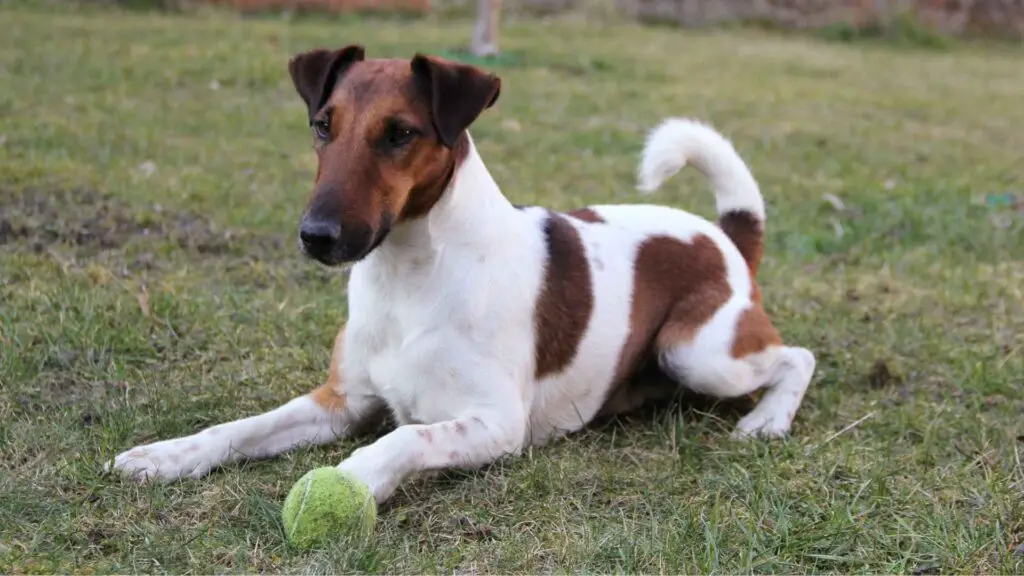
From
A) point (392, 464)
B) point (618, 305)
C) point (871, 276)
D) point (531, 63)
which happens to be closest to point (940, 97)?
point (531, 63)

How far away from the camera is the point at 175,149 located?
25.6ft

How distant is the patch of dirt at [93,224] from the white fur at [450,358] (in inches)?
89.9

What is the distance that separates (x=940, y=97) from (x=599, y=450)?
35.8 ft

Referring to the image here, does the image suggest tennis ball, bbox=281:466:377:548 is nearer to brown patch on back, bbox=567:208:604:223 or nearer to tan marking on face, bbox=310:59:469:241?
tan marking on face, bbox=310:59:469:241

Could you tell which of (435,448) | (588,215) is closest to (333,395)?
(435,448)

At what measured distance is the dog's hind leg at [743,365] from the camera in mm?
4289

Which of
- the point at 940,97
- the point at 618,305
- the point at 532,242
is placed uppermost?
the point at 532,242

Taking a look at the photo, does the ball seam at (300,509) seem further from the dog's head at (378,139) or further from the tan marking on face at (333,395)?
the tan marking on face at (333,395)

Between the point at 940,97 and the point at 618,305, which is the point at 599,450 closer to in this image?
the point at 618,305

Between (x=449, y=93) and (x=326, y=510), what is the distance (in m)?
1.33

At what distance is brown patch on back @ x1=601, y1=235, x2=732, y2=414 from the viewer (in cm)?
426

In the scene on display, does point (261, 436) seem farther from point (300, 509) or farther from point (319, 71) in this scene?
point (319, 71)

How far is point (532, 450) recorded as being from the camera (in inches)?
153

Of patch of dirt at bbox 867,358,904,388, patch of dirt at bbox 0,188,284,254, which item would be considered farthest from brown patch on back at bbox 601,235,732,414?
patch of dirt at bbox 0,188,284,254
